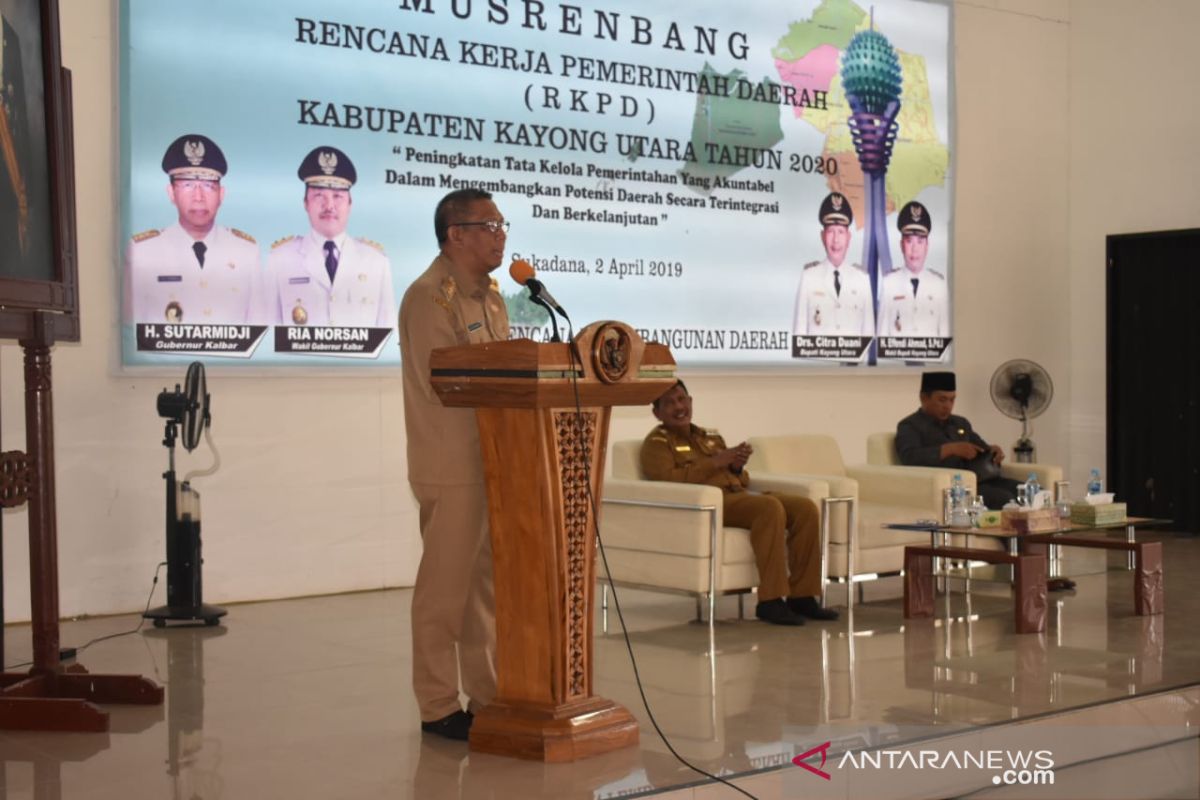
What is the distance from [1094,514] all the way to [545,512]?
12.2ft

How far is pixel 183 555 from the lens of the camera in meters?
6.59

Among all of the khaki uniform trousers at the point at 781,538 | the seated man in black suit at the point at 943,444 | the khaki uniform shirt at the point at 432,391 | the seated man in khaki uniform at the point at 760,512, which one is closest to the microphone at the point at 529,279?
the khaki uniform shirt at the point at 432,391

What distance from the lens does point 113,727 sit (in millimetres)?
4586

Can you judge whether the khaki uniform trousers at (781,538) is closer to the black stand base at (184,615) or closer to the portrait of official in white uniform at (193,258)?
the black stand base at (184,615)

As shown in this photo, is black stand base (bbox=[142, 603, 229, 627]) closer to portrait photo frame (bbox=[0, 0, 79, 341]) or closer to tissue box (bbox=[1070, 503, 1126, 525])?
portrait photo frame (bbox=[0, 0, 79, 341])

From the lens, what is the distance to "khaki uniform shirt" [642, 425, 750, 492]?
21.7 ft

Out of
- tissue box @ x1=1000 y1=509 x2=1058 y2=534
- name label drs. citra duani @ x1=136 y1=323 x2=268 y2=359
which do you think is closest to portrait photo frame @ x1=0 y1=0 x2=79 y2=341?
name label drs. citra duani @ x1=136 y1=323 x2=268 y2=359

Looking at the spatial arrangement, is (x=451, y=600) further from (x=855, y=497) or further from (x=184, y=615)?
(x=855, y=497)

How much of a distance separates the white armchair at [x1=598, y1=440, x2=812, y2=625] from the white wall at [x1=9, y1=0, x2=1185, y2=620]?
61.1 inches

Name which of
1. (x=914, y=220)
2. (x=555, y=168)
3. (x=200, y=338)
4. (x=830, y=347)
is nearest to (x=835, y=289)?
(x=830, y=347)

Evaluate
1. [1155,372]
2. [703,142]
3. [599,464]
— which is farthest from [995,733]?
[1155,372]

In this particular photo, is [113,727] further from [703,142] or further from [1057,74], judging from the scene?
[1057,74]

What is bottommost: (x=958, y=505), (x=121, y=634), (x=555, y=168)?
(x=121, y=634)

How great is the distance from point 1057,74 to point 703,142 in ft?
11.6
